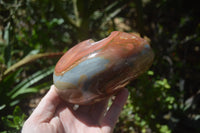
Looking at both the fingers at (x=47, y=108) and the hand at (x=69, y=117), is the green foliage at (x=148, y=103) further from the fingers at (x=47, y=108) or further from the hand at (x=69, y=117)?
the fingers at (x=47, y=108)

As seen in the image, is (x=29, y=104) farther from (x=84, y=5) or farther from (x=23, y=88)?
(x=84, y=5)

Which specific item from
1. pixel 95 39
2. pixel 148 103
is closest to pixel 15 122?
pixel 148 103

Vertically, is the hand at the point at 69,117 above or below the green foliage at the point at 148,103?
above

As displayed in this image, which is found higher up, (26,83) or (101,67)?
(101,67)

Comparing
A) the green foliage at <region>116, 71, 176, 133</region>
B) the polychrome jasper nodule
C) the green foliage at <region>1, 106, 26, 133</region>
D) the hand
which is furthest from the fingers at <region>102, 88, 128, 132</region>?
the green foliage at <region>1, 106, 26, 133</region>

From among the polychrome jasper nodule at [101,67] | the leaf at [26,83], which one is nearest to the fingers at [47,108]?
the polychrome jasper nodule at [101,67]

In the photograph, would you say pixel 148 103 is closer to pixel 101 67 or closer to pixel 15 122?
pixel 101 67

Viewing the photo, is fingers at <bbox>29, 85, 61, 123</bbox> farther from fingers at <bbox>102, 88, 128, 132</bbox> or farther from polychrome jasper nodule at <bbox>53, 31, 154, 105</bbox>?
fingers at <bbox>102, 88, 128, 132</bbox>

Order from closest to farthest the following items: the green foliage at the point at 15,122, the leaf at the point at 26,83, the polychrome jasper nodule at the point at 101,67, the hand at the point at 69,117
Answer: the polychrome jasper nodule at the point at 101,67, the hand at the point at 69,117, the green foliage at the point at 15,122, the leaf at the point at 26,83
